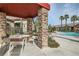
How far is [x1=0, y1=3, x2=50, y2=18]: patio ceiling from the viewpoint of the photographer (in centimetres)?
222

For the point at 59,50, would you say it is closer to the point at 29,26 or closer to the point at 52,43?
the point at 52,43

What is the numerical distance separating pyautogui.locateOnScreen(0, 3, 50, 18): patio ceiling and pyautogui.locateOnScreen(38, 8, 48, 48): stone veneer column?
0.19 feet

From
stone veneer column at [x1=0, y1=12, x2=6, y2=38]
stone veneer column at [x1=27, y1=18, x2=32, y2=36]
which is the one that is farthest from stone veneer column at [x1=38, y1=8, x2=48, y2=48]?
stone veneer column at [x1=0, y1=12, x2=6, y2=38]

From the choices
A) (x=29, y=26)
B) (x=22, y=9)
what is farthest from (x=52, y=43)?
(x=22, y=9)

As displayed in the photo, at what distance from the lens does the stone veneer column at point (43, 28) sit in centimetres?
227

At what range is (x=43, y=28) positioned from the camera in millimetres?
2289

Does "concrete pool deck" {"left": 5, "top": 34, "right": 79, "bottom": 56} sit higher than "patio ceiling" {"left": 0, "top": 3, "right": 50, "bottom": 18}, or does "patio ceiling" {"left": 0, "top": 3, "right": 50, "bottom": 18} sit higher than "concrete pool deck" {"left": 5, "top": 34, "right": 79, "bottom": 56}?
"patio ceiling" {"left": 0, "top": 3, "right": 50, "bottom": 18}

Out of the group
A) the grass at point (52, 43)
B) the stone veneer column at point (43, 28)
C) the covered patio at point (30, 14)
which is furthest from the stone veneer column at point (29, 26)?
the grass at point (52, 43)

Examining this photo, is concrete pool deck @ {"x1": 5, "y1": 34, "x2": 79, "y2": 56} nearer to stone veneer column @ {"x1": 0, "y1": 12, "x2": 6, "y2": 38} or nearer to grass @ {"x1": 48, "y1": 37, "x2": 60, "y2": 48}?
grass @ {"x1": 48, "y1": 37, "x2": 60, "y2": 48}

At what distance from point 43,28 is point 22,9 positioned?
338 mm

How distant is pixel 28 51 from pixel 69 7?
2.34ft

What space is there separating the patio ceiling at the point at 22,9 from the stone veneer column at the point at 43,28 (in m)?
0.06

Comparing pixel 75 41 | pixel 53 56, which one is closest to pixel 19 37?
pixel 53 56

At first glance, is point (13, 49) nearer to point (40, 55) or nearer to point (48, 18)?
point (40, 55)
